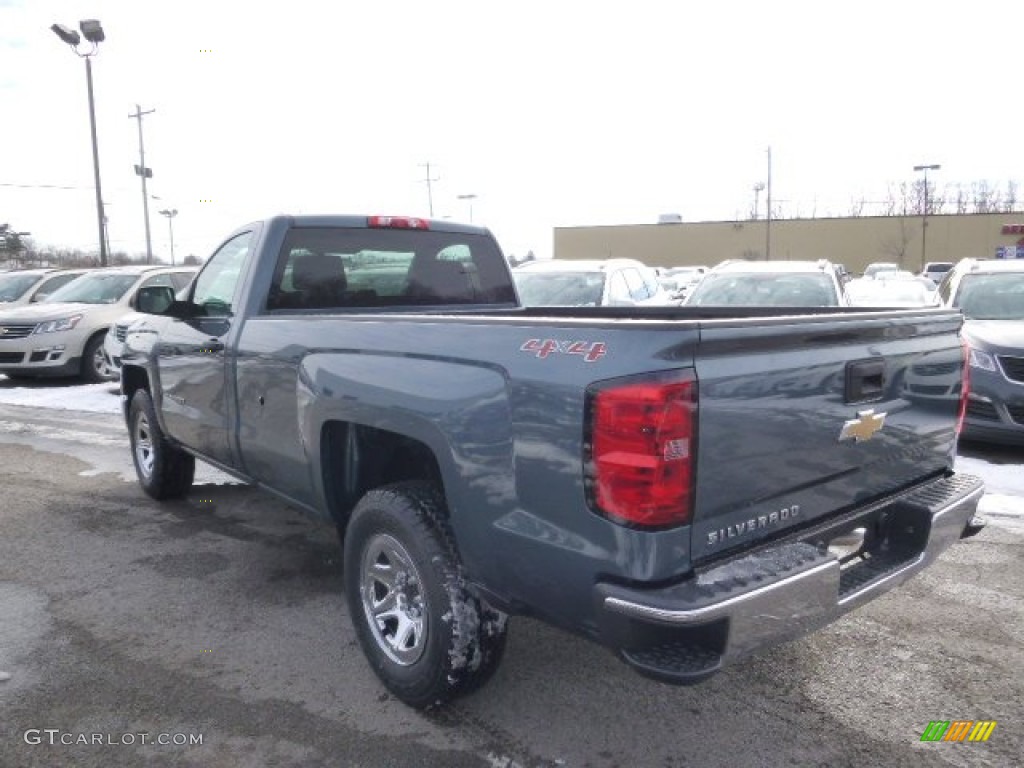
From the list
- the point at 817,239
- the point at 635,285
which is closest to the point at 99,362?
the point at 635,285

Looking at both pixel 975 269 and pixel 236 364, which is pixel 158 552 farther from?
pixel 975 269

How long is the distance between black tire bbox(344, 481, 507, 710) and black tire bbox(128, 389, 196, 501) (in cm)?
301

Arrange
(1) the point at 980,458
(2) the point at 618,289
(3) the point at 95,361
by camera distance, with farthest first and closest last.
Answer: (3) the point at 95,361 → (2) the point at 618,289 → (1) the point at 980,458

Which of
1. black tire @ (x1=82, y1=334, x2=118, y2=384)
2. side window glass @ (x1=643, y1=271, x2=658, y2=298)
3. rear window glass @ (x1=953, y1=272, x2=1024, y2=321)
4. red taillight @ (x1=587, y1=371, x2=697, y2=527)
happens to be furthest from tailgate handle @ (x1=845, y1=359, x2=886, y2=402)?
black tire @ (x1=82, y1=334, x2=118, y2=384)

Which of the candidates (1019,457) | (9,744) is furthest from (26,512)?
(1019,457)

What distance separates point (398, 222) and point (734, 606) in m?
3.19

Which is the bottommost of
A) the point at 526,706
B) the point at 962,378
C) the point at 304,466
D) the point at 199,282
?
the point at 526,706

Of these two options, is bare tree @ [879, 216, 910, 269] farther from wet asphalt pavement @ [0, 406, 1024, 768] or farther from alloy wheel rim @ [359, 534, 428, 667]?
alloy wheel rim @ [359, 534, 428, 667]

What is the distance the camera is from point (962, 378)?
3457 mm

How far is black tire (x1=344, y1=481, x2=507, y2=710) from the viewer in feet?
9.48

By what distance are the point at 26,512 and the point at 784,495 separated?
554 cm

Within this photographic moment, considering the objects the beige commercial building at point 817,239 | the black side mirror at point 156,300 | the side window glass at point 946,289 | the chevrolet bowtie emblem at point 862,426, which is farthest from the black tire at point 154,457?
the beige commercial building at point 817,239

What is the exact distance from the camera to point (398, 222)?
472cm

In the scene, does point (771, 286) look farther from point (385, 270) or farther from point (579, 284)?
point (385, 270)
